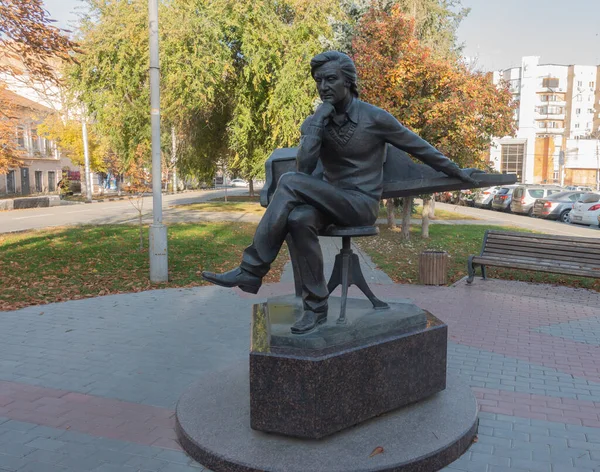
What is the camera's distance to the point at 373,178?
13.0 feet

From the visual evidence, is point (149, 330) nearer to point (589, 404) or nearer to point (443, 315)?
point (443, 315)

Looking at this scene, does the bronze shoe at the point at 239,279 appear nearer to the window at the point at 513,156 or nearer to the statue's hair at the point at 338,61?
the statue's hair at the point at 338,61

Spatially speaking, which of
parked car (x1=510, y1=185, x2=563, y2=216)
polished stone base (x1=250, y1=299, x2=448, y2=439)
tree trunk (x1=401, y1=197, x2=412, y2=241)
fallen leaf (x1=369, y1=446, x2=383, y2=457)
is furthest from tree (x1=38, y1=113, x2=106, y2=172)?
fallen leaf (x1=369, y1=446, x2=383, y2=457)

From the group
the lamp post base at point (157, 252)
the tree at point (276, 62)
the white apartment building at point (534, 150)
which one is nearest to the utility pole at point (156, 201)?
the lamp post base at point (157, 252)

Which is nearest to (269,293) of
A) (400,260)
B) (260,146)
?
(400,260)

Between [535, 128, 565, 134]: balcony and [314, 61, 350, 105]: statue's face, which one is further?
[535, 128, 565, 134]: balcony

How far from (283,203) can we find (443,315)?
4410 mm

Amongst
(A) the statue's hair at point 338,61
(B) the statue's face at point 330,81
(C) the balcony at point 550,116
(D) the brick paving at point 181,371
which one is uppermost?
(C) the balcony at point 550,116

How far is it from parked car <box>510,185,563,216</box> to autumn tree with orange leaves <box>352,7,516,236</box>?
13.7m

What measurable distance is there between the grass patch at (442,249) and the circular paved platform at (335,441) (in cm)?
599

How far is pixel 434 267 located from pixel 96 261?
7.07m

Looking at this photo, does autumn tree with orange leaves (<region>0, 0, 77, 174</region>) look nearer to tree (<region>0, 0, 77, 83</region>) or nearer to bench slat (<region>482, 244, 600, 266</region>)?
tree (<region>0, 0, 77, 83</region>)

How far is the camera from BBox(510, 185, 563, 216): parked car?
26031 millimetres

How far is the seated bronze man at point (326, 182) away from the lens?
3.52 meters
